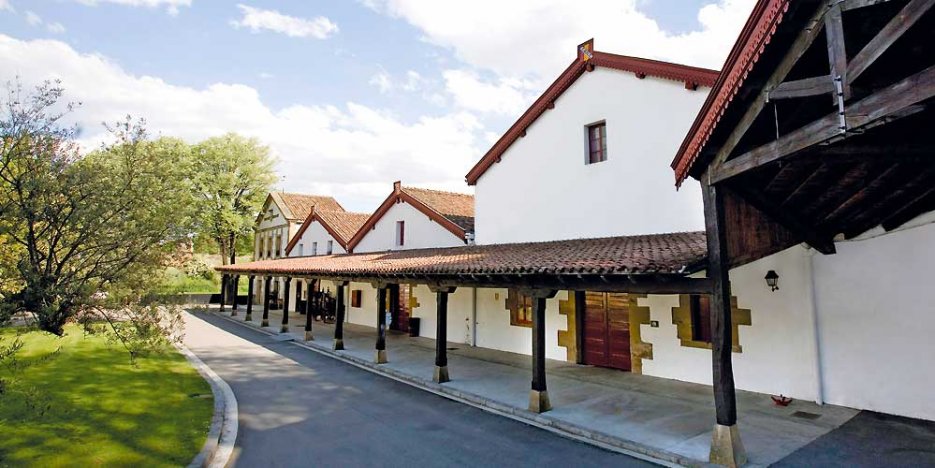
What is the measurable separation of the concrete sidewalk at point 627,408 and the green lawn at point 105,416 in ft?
14.6

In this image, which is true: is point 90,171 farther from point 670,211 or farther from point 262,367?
point 670,211

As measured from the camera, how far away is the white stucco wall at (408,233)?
55.8ft

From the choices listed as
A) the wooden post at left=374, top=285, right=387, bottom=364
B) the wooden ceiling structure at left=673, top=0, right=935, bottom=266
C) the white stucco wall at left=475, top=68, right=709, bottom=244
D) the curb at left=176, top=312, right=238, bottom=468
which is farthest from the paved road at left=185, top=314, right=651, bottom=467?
the white stucco wall at left=475, top=68, right=709, bottom=244

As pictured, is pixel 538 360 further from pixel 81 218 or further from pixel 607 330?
pixel 81 218

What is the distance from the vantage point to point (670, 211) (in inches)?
395

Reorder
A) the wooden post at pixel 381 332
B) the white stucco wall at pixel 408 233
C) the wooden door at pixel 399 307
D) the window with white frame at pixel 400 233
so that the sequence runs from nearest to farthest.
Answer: the wooden post at pixel 381 332 < the white stucco wall at pixel 408 233 < the wooden door at pixel 399 307 < the window with white frame at pixel 400 233

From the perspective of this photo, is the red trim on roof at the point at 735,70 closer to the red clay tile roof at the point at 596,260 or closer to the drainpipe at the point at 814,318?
the red clay tile roof at the point at 596,260

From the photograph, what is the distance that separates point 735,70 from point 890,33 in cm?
168

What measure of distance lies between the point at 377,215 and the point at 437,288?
10.9m

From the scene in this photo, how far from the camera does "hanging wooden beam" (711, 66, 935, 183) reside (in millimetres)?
3115

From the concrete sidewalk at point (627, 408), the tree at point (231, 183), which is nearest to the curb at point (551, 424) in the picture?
the concrete sidewalk at point (627, 408)

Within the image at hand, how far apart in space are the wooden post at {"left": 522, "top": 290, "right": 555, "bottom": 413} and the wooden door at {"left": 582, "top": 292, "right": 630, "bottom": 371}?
3566 millimetres

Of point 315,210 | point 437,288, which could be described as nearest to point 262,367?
point 437,288

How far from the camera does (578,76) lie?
12148 millimetres
